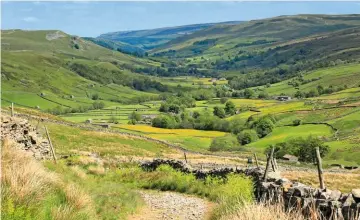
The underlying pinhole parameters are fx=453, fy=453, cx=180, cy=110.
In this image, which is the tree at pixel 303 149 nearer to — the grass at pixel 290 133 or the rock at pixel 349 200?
the grass at pixel 290 133

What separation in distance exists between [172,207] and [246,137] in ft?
315

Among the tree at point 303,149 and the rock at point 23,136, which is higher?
the rock at point 23,136

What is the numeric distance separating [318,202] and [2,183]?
8.50 metres

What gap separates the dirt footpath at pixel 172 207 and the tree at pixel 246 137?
297 ft

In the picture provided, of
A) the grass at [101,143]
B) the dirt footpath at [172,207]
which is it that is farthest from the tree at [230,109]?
the dirt footpath at [172,207]

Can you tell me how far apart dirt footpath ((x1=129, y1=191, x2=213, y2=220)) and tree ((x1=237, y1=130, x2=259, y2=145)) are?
90556 mm

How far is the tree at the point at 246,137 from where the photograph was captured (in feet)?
378

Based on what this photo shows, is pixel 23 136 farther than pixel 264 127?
No

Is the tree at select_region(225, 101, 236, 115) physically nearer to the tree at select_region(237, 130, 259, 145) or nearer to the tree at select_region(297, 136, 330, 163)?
→ the tree at select_region(237, 130, 259, 145)

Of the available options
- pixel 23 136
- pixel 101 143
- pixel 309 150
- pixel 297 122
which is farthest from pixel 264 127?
pixel 23 136

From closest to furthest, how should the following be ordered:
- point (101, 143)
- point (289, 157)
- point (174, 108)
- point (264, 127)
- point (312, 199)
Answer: point (312, 199) < point (101, 143) < point (289, 157) < point (264, 127) < point (174, 108)

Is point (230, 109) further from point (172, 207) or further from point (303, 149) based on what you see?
point (172, 207)

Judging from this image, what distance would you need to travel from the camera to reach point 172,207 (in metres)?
21.5

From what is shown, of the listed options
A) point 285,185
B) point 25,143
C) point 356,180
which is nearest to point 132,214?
point 285,185
